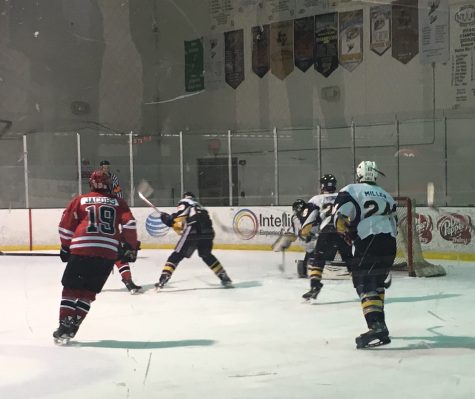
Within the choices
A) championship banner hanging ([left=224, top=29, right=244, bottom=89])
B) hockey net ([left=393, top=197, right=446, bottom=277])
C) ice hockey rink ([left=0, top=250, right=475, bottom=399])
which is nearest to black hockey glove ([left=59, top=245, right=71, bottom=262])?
ice hockey rink ([left=0, top=250, right=475, bottom=399])

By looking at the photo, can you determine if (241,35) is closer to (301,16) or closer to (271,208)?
(301,16)

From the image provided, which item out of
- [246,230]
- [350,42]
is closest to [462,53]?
[350,42]

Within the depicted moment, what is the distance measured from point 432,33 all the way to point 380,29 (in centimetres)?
100

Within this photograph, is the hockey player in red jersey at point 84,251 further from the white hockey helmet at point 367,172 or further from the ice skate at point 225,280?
the ice skate at point 225,280

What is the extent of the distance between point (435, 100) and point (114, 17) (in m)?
5.77

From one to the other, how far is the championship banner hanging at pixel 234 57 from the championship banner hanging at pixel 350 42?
1.89 meters

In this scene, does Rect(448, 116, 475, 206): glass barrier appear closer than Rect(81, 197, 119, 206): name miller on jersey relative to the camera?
No

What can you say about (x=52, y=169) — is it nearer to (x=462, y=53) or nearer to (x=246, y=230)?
(x=246, y=230)

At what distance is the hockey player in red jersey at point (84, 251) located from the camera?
126 inches

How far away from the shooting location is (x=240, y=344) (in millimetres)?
3244

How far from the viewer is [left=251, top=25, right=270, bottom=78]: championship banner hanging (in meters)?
10.9

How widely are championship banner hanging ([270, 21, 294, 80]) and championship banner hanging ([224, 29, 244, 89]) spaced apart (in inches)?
24.3

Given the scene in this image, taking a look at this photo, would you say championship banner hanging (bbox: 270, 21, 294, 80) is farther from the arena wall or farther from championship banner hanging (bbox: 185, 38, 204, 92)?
the arena wall

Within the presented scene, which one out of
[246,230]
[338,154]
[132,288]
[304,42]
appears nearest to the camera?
[132,288]
